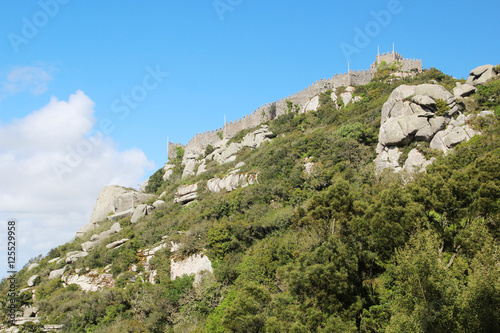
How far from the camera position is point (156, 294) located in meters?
29.8

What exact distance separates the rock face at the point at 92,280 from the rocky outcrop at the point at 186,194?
1197 cm

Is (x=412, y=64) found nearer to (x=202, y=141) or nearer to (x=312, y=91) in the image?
(x=312, y=91)

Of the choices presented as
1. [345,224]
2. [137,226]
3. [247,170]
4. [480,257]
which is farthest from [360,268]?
[137,226]

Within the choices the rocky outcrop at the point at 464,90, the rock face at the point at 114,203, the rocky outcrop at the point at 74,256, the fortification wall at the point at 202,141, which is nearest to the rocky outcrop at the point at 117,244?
the rocky outcrop at the point at 74,256

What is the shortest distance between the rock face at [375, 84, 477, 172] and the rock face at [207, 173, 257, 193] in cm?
1232

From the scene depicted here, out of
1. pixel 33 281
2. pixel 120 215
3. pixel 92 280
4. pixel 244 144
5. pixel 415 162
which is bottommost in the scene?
pixel 92 280

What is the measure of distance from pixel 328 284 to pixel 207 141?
46.4 metres

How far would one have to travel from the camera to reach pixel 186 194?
4775 cm

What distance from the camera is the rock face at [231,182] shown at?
41138mm

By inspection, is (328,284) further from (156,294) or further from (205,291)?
(156,294)

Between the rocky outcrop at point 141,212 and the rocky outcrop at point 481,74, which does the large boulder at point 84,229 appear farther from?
the rocky outcrop at point 481,74

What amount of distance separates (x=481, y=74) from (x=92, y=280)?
125ft

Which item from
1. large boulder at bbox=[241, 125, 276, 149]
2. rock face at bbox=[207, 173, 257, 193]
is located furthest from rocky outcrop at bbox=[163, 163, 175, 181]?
rock face at bbox=[207, 173, 257, 193]

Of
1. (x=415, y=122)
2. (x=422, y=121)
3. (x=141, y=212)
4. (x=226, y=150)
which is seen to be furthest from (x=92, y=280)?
(x=422, y=121)
